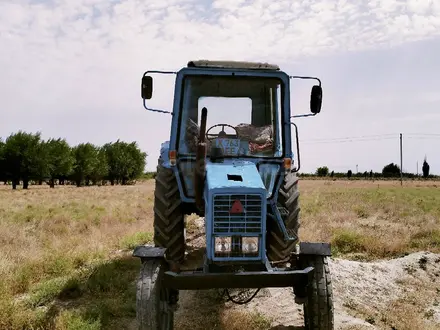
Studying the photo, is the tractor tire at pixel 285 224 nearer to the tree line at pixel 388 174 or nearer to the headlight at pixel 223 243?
the headlight at pixel 223 243

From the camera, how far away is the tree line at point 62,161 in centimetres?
5038

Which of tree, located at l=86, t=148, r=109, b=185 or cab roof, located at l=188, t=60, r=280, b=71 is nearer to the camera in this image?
cab roof, located at l=188, t=60, r=280, b=71

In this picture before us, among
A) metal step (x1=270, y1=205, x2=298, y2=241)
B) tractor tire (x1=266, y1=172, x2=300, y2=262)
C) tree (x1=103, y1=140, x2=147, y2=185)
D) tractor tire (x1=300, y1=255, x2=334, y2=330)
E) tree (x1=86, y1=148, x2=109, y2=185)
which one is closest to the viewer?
tractor tire (x1=300, y1=255, x2=334, y2=330)

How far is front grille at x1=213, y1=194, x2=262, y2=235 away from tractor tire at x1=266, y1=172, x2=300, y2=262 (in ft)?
2.95

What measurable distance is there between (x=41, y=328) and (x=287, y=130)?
361 cm

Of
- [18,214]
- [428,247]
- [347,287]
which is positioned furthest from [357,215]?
[18,214]

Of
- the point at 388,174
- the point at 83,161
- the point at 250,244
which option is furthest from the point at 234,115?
the point at 388,174

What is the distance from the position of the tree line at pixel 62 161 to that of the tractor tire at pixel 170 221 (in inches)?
1896

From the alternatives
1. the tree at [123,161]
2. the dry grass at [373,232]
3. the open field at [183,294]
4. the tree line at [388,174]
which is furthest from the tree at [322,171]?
the open field at [183,294]

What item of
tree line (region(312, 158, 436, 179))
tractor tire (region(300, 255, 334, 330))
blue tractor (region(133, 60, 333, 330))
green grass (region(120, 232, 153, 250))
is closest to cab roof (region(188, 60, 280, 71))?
blue tractor (region(133, 60, 333, 330))

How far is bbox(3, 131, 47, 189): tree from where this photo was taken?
50.1 m

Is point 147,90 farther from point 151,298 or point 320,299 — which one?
point 320,299

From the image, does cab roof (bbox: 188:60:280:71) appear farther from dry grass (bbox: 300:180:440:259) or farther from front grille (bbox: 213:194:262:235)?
dry grass (bbox: 300:180:440:259)

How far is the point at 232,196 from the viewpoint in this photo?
448cm
